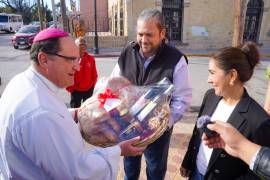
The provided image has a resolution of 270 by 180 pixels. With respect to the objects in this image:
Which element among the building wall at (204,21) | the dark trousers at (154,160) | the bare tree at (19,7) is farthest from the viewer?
the bare tree at (19,7)

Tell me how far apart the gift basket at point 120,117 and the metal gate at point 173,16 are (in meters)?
14.8

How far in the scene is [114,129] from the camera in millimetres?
1554

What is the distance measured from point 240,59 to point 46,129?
1.54 metres

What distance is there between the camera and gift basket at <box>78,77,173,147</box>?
1.56 meters

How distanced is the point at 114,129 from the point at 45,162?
452 millimetres

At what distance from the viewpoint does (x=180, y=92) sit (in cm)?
245

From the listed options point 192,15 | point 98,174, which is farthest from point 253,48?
point 192,15

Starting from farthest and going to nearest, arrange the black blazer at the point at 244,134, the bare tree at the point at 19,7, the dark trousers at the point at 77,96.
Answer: the bare tree at the point at 19,7, the dark trousers at the point at 77,96, the black blazer at the point at 244,134

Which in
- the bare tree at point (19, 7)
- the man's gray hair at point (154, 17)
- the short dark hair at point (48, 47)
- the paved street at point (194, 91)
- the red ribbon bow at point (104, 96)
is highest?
the bare tree at point (19, 7)

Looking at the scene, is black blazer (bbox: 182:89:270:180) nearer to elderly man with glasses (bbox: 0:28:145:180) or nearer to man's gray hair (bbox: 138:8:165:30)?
elderly man with glasses (bbox: 0:28:145:180)

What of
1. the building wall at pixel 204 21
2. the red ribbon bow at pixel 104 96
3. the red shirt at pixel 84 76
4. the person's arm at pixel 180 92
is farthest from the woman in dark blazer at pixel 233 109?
the building wall at pixel 204 21

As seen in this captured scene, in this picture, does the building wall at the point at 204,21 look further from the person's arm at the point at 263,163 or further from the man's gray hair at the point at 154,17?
the person's arm at the point at 263,163

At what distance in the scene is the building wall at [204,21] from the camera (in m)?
15.7

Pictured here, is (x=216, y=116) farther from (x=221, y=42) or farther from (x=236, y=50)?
(x=221, y=42)
